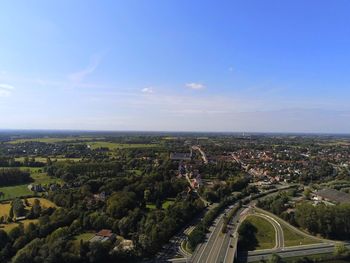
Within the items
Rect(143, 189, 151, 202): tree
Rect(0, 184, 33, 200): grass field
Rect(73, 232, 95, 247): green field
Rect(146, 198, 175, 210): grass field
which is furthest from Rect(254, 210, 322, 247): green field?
Rect(0, 184, 33, 200): grass field

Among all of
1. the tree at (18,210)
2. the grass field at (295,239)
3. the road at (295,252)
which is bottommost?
the road at (295,252)

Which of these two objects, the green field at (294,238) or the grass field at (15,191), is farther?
the grass field at (15,191)

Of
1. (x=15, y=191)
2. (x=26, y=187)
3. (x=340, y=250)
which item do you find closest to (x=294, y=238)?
(x=340, y=250)

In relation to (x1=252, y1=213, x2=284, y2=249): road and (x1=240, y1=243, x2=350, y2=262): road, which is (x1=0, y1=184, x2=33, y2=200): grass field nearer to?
(x1=252, y1=213, x2=284, y2=249): road

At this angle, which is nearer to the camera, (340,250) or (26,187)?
(340,250)

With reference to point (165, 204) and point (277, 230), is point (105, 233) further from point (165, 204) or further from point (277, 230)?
point (277, 230)

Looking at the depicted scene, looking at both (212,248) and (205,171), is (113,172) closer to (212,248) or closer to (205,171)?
(205,171)

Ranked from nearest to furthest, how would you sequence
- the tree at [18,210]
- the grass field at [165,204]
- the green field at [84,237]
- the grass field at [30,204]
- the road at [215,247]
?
the road at [215,247], the green field at [84,237], the tree at [18,210], the grass field at [30,204], the grass field at [165,204]

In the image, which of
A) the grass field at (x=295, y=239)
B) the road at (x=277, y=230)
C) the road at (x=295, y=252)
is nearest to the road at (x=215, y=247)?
the road at (x=295, y=252)

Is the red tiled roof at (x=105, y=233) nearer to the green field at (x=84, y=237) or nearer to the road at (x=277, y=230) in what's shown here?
the green field at (x=84, y=237)

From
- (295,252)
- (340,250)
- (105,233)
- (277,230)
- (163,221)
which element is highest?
(163,221)
